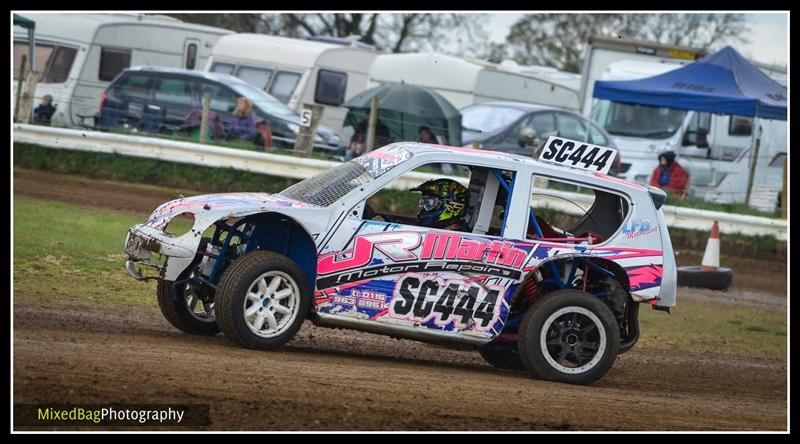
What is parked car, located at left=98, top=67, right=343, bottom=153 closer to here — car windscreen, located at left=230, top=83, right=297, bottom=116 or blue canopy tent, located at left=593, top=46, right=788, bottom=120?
car windscreen, located at left=230, top=83, right=297, bottom=116

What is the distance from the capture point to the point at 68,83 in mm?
24875

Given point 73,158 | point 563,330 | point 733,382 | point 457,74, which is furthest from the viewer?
point 457,74

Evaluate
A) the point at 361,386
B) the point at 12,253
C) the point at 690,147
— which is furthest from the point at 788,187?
the point at 361,386

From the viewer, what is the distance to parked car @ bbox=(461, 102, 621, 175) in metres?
19.9

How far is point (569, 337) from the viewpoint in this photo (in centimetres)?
851

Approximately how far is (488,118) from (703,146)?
15.6ft

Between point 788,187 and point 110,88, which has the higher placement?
point 110,88

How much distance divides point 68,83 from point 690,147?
42.4ft

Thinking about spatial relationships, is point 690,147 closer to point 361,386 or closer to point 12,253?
point 12,253

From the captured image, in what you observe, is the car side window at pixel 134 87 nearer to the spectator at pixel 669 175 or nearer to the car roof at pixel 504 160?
the spectator at pixel 669 175

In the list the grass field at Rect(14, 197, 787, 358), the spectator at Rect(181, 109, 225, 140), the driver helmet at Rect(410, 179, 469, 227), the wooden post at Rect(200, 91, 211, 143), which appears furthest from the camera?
the spectator at Rect(181, 109, 225, 140)

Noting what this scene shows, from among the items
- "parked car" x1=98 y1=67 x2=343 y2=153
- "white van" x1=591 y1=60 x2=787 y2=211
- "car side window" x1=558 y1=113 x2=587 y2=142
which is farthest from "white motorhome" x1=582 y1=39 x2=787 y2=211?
"parked car" x1=98 y1=67 x2=343 y2=153

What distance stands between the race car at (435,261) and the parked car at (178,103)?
37.4ft

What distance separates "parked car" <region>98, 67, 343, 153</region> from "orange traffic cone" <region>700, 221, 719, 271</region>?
6829mm
